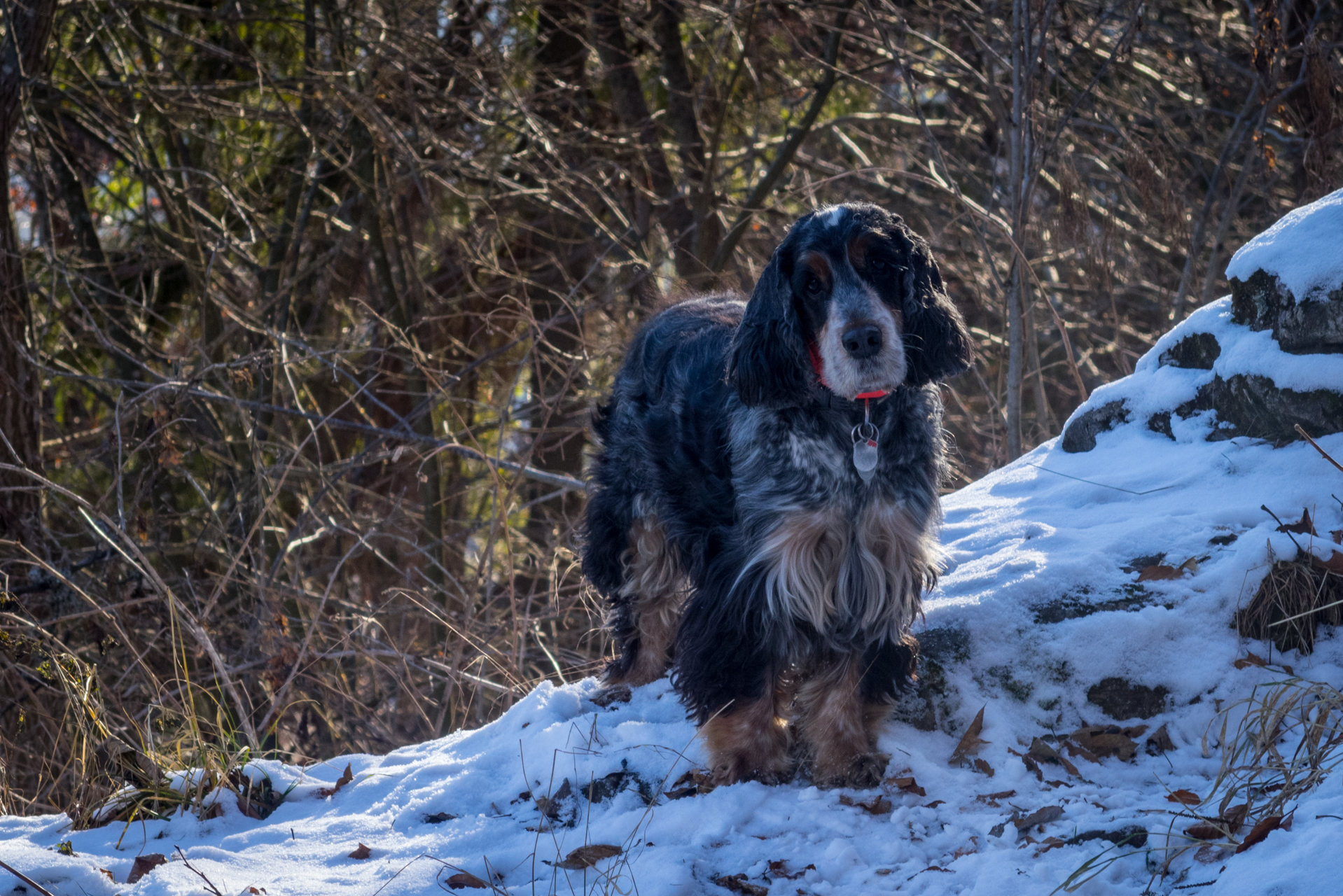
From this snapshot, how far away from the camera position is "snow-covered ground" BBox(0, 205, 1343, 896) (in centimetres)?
239

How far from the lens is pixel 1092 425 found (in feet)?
13.3

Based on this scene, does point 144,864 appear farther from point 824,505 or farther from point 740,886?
point 824,505

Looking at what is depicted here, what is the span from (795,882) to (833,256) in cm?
159

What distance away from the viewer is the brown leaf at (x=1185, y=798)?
2348 mm

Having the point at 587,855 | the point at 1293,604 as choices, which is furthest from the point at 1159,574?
the point at 587,855

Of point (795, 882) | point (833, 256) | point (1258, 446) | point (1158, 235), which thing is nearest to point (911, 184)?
point (1158, 235)

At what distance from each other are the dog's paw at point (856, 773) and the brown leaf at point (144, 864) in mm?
1684

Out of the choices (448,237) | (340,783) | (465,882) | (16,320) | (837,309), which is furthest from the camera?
(448,237)

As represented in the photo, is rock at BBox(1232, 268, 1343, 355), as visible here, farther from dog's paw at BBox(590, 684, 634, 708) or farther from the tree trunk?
the tree trunk

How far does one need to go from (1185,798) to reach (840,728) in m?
0.88

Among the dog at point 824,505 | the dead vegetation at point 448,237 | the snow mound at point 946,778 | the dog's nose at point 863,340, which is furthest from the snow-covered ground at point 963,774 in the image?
the dead vegetation at point 448,237

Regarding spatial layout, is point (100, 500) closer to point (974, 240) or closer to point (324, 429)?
point (324, 429)

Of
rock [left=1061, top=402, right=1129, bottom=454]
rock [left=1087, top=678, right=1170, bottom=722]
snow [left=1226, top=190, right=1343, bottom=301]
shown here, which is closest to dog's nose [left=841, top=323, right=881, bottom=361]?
rock [left=1087, top=678, right=1170, bottom=722]

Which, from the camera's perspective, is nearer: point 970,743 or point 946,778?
point 946,778
